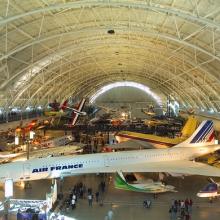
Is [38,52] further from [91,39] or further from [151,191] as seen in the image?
[151,191]

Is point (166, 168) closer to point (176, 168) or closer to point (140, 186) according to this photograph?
point (176, 168)

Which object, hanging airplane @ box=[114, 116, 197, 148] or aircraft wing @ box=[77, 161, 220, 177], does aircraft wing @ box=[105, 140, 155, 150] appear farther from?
aircraft wing @ box=[77, 161, 220, 177]

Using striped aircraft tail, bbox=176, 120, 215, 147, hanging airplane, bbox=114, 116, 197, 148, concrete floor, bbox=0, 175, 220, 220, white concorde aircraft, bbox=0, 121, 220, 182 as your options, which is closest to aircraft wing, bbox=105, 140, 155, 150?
Result: hanging airplane, bbox=114, 116, 197, 148

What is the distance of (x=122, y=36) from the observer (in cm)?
4841

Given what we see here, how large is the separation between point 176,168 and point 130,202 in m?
5.71

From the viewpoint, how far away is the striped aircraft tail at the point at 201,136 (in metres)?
38.8

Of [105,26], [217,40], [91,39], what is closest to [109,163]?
[105,26]

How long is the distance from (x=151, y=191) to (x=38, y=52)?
25.9 m

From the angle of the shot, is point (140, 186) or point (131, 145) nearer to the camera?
point (140, 186)

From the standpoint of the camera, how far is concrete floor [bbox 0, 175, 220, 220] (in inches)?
992

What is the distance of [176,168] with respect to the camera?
1249 inches

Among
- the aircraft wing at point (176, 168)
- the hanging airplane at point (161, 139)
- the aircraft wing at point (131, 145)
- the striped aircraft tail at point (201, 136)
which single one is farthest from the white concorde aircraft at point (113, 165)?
the aircraft wing at point (131, 145)

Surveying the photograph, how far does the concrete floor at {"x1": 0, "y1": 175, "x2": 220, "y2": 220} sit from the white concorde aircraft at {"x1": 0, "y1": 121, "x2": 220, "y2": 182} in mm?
1730

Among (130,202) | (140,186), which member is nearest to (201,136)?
(140,186)
